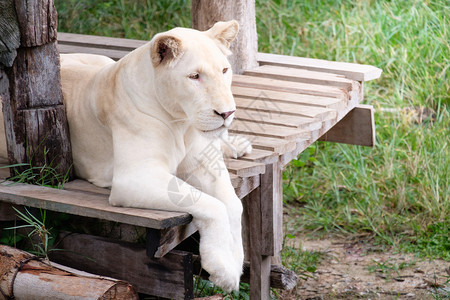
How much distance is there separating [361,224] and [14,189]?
3.13m

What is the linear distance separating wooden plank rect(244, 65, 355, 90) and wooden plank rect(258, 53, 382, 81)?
0.07 metres

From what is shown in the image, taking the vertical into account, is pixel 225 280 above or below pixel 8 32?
below

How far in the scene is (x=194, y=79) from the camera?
2953mm

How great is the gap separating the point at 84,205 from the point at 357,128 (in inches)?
106

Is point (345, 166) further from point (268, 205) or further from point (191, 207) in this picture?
point (191, 207)

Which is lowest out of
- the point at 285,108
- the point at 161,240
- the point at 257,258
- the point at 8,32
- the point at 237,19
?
the point at 257,258

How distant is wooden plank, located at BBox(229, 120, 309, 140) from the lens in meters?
3.98

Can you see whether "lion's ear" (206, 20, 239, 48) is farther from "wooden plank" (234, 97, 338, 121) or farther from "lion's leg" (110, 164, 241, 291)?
"wooden plank" (234, 97, 338, 121)

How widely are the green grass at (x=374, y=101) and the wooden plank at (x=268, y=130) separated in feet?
4.01

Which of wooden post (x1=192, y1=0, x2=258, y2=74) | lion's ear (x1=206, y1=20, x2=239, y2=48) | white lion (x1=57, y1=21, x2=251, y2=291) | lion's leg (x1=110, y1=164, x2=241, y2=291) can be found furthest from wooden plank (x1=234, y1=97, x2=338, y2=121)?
lion's leg (x1=110, y1=164, x2=241, y2=291)

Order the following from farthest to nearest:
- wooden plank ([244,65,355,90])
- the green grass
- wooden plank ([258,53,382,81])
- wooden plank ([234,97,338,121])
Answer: the green grass, wooden plank ([258,53,382,81]), wooden plank ([244,65,355,90]), wooden plank ([234,97,338,121])

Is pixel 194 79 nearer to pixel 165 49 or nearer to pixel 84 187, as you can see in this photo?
pixel 165 49

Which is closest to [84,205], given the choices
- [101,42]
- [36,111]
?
[36,111]

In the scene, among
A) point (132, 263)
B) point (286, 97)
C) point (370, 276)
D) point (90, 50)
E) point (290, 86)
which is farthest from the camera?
point (90, 50)
